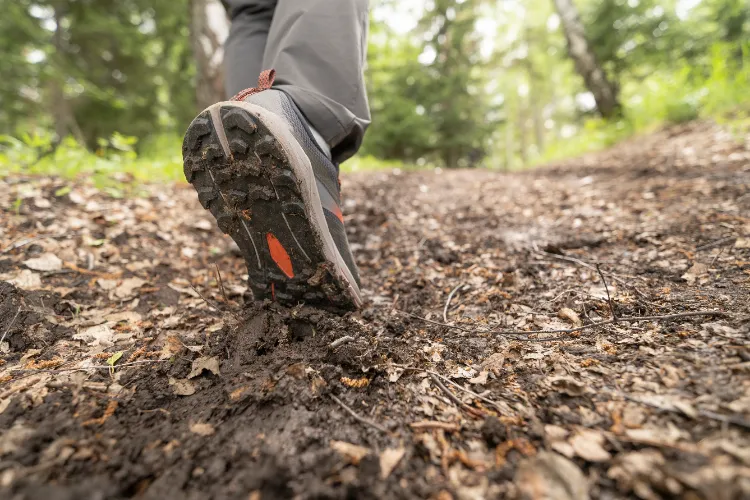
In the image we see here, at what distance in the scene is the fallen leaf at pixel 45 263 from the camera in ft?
5.39

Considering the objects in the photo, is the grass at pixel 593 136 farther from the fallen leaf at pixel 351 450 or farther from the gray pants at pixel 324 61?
the fallen leaf at pixel 351 450

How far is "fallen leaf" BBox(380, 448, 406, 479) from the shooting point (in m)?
0.79

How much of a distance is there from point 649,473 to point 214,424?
3.06ft

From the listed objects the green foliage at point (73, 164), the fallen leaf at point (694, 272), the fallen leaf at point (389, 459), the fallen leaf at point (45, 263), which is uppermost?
the green foliage at point (73, 164)

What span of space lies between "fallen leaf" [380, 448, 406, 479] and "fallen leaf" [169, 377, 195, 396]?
0.58 m

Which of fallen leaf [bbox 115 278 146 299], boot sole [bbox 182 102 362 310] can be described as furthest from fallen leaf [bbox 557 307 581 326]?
fallen leaf [bbox 115 278 146 299]

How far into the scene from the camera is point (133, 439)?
0.86m

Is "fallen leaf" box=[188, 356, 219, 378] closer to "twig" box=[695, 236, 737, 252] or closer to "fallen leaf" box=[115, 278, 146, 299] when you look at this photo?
"fallen leaf" box=[115, 278, 146, 299]

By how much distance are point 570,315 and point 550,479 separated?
707 millimetres

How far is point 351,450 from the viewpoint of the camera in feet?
2.76

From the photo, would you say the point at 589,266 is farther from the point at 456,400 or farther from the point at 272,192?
the point at 272,192

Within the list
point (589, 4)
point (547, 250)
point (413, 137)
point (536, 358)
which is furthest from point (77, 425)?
point (589, 4)

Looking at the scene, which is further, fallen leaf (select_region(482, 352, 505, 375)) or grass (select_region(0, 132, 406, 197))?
grass (select_region(0, 132, 406, 197))

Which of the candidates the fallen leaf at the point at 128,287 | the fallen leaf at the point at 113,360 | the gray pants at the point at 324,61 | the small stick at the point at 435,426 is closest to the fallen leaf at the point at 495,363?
the small stick at the point at 435,426
